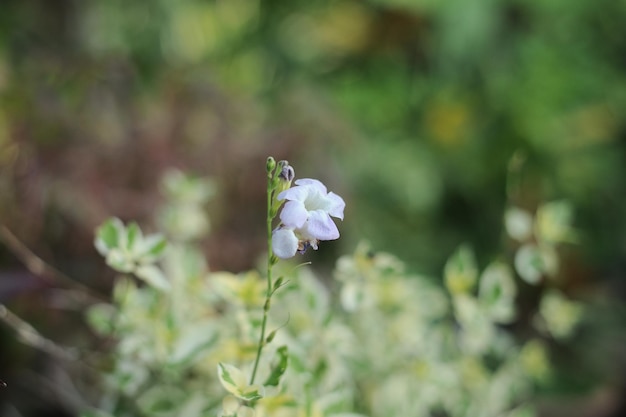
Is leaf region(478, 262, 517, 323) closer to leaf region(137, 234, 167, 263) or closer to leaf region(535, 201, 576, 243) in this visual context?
leaf region(535, 201, 576, 243)

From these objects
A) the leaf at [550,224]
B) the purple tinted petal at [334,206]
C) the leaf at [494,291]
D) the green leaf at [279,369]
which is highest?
the leaf at [550,224]

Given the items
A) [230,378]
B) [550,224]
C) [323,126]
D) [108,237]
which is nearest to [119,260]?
[108,237]

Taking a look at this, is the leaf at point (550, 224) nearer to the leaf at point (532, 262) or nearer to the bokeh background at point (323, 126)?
the leaf at point (532, 262)

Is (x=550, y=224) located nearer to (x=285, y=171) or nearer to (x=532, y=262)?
(x=532, y=262)

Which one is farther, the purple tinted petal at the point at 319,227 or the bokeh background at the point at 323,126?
the bokeh background at the point at 323,126

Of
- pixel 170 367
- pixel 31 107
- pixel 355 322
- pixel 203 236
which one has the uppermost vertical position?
pixel 31 107

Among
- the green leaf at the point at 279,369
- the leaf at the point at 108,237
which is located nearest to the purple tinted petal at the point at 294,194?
the green leaf at the point at 279,369

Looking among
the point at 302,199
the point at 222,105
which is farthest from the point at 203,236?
the point at 302,199

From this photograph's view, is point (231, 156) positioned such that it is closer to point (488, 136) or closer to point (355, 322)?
point (355, 322)
